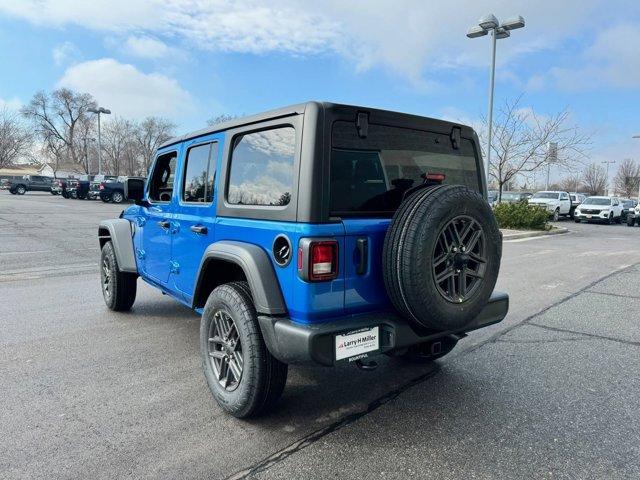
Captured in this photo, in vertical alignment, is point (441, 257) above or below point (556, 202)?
below

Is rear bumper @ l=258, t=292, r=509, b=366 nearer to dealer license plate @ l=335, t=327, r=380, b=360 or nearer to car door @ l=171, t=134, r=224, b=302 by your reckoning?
dealer license plate @ l=335, t=327, r=380, b=360

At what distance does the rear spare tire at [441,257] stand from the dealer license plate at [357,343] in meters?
0.23

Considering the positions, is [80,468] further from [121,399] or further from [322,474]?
[322,474]

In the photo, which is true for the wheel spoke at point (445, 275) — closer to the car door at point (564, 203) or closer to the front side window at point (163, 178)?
the front side window at point (163, 178)

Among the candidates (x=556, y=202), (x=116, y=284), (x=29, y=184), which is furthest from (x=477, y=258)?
(x=29, y=184)

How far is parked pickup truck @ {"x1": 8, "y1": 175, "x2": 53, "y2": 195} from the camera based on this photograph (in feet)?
137

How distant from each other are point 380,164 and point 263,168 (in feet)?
2.51

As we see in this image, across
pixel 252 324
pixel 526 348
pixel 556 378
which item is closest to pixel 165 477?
pixel 252 324

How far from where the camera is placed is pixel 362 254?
112 inches

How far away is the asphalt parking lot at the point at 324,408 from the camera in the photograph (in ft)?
8.59

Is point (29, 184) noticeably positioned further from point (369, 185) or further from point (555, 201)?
point (369, 185)

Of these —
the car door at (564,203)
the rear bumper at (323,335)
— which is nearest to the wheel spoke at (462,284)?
the rear bumper at (323,335)

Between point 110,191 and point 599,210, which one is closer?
point 599,210

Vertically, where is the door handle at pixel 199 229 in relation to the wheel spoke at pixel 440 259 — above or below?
above
